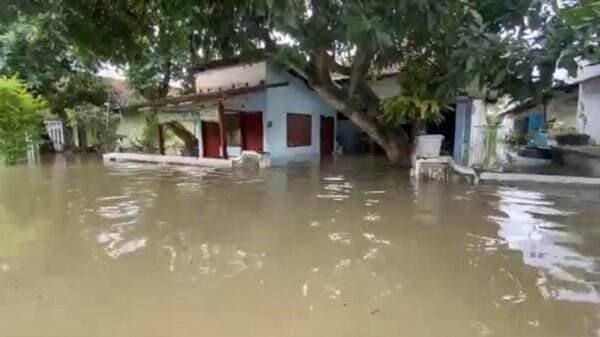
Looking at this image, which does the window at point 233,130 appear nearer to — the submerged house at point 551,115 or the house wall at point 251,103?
the house wall at point 251,103

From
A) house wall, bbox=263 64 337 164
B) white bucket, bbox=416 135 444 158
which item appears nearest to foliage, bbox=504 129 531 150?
house wall, bbox=263 64 337 164

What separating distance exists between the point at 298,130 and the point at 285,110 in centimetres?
115

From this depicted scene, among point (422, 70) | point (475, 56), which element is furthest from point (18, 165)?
point (475, 56)

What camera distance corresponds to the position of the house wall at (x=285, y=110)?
1482 centimetres

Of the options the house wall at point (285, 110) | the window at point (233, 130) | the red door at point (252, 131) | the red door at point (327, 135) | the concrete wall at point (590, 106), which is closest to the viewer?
the concrete wall at point (590, 106)

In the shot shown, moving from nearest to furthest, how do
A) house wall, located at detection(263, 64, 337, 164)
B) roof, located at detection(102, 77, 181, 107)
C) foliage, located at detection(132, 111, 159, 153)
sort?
house wall, located at detection(263, 64, 337, 164) → foliage, located at detection(132, 111, 159, 153) → roof, located at detection(102, 77, 181, 107)

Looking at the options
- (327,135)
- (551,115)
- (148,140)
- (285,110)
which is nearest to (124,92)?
(148,140)

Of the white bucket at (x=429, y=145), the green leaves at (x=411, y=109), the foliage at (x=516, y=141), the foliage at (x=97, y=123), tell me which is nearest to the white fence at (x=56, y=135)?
the foliage at (x=97, y=123)

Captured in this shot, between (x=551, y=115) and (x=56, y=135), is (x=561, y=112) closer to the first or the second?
(x=551, y=115)

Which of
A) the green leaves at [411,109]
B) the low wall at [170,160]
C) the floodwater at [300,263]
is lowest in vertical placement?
the floodwater at [300,263]

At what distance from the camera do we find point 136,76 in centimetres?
1703

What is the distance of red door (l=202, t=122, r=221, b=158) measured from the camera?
617 inches

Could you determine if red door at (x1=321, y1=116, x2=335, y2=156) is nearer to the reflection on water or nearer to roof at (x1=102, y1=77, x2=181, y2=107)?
roof at (x1=102, y1=77, x2=181, y2=107)

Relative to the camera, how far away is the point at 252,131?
15.1 metres
